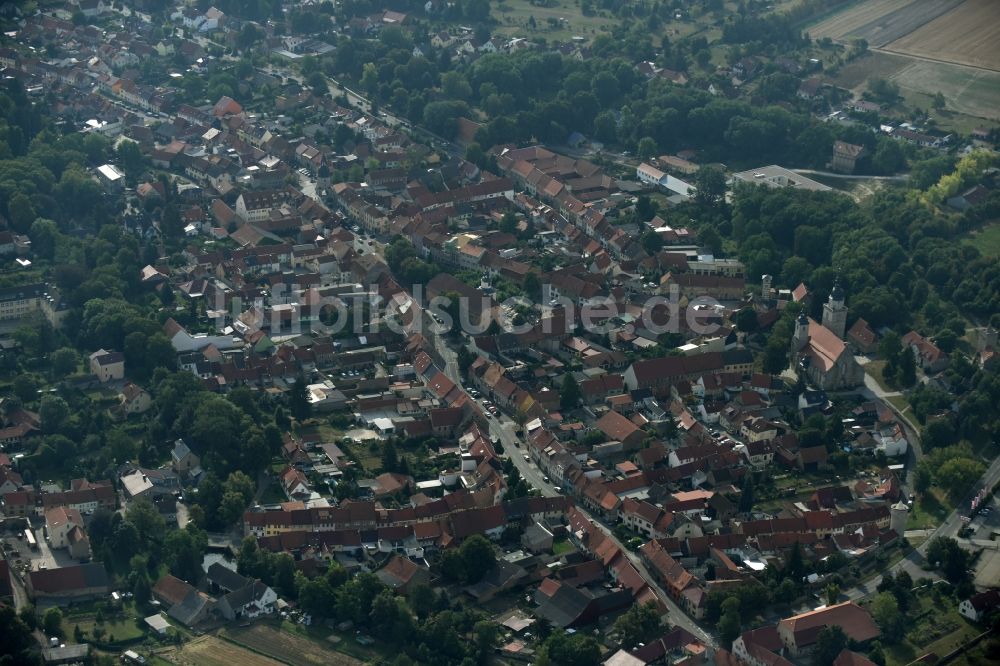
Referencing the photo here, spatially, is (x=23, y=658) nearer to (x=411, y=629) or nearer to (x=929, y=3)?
(x=411, y=629)

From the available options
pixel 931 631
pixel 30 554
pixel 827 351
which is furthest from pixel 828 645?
pixel 30 554

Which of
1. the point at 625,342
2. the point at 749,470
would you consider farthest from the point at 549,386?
the point at 749,470

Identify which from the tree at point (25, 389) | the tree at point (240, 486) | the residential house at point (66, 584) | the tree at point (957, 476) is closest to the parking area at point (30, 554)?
the residential house at point (66, 584)

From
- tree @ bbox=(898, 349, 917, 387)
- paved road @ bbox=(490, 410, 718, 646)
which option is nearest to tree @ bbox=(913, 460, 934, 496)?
tree @ bbox=(898, 349, 917, 387)

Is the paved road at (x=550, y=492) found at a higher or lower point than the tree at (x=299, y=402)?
lower

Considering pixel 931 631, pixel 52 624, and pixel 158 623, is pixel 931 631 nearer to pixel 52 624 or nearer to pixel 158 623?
pixel 158 623

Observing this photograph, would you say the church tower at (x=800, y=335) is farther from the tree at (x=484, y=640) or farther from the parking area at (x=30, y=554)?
the parking area at (x=30, y=554)

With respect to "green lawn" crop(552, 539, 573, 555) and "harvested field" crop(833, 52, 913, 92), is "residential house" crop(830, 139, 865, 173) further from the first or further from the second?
"green lawn" crop(552, 539, 573, 555)
